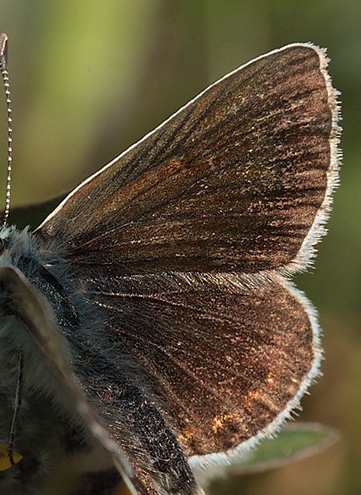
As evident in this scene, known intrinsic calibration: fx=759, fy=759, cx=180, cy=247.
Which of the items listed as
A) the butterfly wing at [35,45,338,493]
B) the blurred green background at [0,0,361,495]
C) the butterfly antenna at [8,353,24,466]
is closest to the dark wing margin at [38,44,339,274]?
the butterfly wing at [35,45,338,493]

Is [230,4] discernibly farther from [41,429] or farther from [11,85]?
[41,429]

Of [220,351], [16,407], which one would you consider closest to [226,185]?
[220,351]

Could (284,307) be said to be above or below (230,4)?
below

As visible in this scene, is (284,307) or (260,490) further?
(260,490)

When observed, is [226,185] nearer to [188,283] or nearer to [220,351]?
[188,283]

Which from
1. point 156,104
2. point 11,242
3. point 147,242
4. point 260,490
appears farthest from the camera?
point 156,104

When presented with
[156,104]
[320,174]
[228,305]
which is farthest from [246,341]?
[156,104]

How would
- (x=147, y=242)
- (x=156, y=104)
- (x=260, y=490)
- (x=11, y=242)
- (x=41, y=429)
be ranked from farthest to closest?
(x=156, y=104) → (x=260, y=490) → (x=147, y=242) → (x=11, y=242) → (x=41, y=429)
